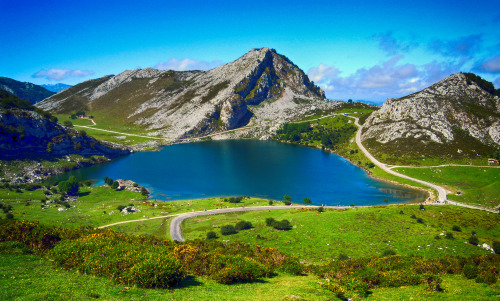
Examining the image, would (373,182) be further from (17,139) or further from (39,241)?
(17,139)

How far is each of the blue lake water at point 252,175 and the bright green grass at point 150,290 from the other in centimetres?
6426

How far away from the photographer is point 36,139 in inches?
5236

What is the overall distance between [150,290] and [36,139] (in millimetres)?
147899

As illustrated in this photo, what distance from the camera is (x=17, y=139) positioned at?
4845 inches

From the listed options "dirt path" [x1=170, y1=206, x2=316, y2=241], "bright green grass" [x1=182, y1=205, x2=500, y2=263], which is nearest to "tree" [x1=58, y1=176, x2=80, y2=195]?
"dirt path" [x1=170, y1=206, x2=316, y2=241]

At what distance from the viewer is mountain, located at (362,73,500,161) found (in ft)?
421

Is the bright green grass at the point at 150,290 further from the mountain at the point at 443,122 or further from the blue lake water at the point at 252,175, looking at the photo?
the mountain at the point at 443,122

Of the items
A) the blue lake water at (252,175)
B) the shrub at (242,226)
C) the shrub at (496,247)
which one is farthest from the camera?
the blue lake water at (252,175)

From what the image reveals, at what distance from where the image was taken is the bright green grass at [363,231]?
45781mm

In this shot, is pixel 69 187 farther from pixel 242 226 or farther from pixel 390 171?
pixel 390 171

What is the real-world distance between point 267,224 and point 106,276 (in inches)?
1530

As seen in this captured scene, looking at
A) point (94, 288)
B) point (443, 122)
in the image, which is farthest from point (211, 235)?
point (443, 122)

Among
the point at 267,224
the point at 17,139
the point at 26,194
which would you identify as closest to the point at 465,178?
the point at 267,224

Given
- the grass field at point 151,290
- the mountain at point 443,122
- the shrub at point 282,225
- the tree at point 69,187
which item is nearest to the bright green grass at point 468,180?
the mountain at point 443,122
